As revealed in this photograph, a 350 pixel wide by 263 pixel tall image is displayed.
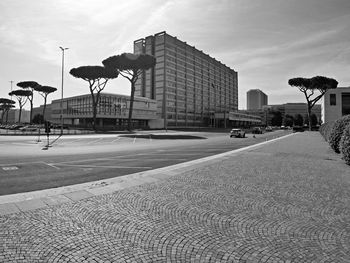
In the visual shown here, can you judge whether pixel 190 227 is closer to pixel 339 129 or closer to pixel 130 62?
pixel 339 129

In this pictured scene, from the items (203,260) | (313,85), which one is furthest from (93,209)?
(313,85)

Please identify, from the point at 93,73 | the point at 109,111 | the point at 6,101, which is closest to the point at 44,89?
the point at 109,111

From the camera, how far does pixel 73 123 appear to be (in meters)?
83.8

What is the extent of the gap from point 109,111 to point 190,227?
7243 centimetres

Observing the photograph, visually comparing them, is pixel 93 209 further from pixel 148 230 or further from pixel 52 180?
pixel 52 180

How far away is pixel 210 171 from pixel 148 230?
18.6 ft

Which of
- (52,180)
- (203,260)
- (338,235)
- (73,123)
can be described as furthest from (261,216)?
(73,123)

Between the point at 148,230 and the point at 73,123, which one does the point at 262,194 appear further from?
the point at 73,123

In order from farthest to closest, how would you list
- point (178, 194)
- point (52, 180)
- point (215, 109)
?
point (215, 109)
point (52, 180)
point (178, 194)

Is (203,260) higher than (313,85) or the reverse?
the reverse

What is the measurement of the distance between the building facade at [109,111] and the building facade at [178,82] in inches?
381

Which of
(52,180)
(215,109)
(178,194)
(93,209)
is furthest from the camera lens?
(215,109)

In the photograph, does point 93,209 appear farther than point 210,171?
No

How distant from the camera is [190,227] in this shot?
4.27 meters
